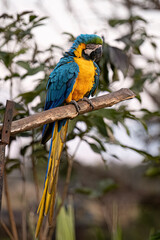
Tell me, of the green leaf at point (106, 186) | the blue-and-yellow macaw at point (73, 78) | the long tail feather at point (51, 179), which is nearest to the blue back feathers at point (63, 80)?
the blue-and-yellow macaw at point (73, 78)

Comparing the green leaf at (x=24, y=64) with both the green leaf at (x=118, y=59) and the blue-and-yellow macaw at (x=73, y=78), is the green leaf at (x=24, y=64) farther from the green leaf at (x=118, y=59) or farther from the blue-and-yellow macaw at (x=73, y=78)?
the green leaf at (x=118, y=59)

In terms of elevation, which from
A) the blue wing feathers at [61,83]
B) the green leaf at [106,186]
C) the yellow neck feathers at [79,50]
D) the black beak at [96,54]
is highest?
the yellow neck feathers at [79,50]

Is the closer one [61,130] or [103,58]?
[61,130]

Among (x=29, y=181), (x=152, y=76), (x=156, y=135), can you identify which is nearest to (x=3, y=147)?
(x=152, y=76)

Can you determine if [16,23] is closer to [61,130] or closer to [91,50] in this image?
[91,50]

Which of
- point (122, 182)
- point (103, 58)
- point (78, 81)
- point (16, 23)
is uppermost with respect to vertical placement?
point (16, 23)

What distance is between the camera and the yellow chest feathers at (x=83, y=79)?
98 cm

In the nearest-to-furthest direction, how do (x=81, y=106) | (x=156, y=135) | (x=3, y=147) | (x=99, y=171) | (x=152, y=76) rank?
(x=3, y=147) < (x=81, y=106) < (x=152, y=76) < (x=156, y=135) < (x=99, y=171)

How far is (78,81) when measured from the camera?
988 millimetres

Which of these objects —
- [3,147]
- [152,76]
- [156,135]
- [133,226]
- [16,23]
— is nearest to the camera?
[3,147]

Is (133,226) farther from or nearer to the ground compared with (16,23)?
nearer to the ground

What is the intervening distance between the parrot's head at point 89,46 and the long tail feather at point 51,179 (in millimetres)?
289

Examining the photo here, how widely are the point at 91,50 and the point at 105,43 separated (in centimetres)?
18

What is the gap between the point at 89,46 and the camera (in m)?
0.99
